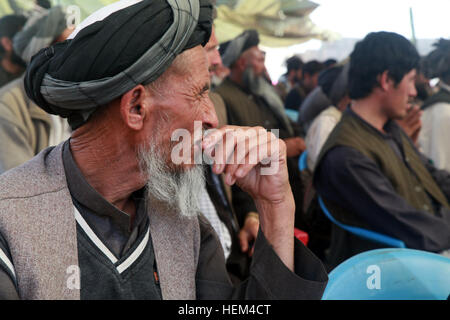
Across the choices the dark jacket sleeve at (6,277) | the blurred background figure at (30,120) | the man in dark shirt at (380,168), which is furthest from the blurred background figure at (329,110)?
the dark jacket sleeve at (6,277)

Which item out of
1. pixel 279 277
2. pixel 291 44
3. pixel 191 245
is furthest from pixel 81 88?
pixel 291 44

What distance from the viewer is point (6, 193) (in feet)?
3.23

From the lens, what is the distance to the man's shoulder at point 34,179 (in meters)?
0.99

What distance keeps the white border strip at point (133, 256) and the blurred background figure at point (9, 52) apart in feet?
3.91

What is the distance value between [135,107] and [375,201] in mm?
1401

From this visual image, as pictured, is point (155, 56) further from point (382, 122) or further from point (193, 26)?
point (382, 122)

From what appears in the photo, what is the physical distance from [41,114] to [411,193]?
1.65 meters

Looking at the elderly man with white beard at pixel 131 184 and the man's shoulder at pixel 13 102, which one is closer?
the elderly man with white beard at pixel 131 184

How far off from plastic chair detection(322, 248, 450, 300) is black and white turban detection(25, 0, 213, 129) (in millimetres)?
662

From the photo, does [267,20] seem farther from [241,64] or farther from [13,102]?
[13,102]

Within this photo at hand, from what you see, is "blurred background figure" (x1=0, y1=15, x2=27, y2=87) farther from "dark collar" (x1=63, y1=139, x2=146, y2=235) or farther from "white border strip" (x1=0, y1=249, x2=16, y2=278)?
"white border strip" (x1=0, y1=249, x2=16, y2=278)

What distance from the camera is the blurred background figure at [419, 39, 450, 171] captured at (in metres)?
3.07

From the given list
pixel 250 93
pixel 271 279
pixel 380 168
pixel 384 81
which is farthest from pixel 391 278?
pixel 250 93

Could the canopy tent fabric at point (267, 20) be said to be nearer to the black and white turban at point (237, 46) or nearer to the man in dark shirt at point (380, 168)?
the black and white turban at point (237, 46)
